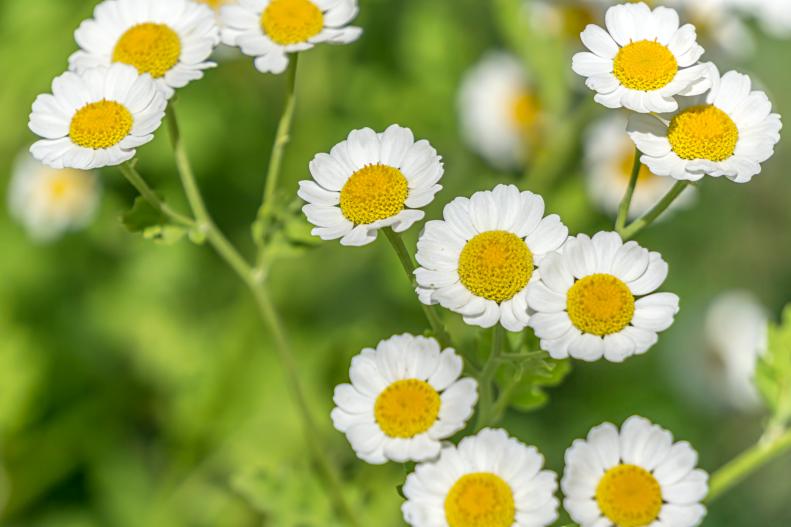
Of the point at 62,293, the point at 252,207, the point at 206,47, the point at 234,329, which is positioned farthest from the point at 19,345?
the point at 206,47

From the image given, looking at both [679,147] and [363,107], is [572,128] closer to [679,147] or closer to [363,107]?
[363,107]

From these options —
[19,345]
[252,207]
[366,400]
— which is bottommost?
[366,400]

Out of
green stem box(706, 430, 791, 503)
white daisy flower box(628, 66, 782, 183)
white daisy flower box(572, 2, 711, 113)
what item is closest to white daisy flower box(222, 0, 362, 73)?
white daisy flower box(572, 2, 711, 113)

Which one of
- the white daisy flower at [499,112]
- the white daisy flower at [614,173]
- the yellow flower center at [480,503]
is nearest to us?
the yellow flower center at [480,503]

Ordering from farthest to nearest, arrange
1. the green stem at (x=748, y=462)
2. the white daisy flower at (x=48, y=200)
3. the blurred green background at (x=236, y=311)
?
the white daisy flower at (x=48, y=200), the blurred green background at (x=236, y=311), the green stem at (x=748, y=462)

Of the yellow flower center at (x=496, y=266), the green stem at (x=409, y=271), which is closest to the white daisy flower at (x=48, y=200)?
the green stem at (x=409, y=271)

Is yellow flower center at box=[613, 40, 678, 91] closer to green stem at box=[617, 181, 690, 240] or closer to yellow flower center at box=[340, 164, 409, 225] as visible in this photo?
green stem at box=[617, 181, 690, 240]

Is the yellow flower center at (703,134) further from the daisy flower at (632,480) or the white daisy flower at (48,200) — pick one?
the white daisy flower at (48,200)

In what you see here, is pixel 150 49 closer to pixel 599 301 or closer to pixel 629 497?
pixel 599 301
